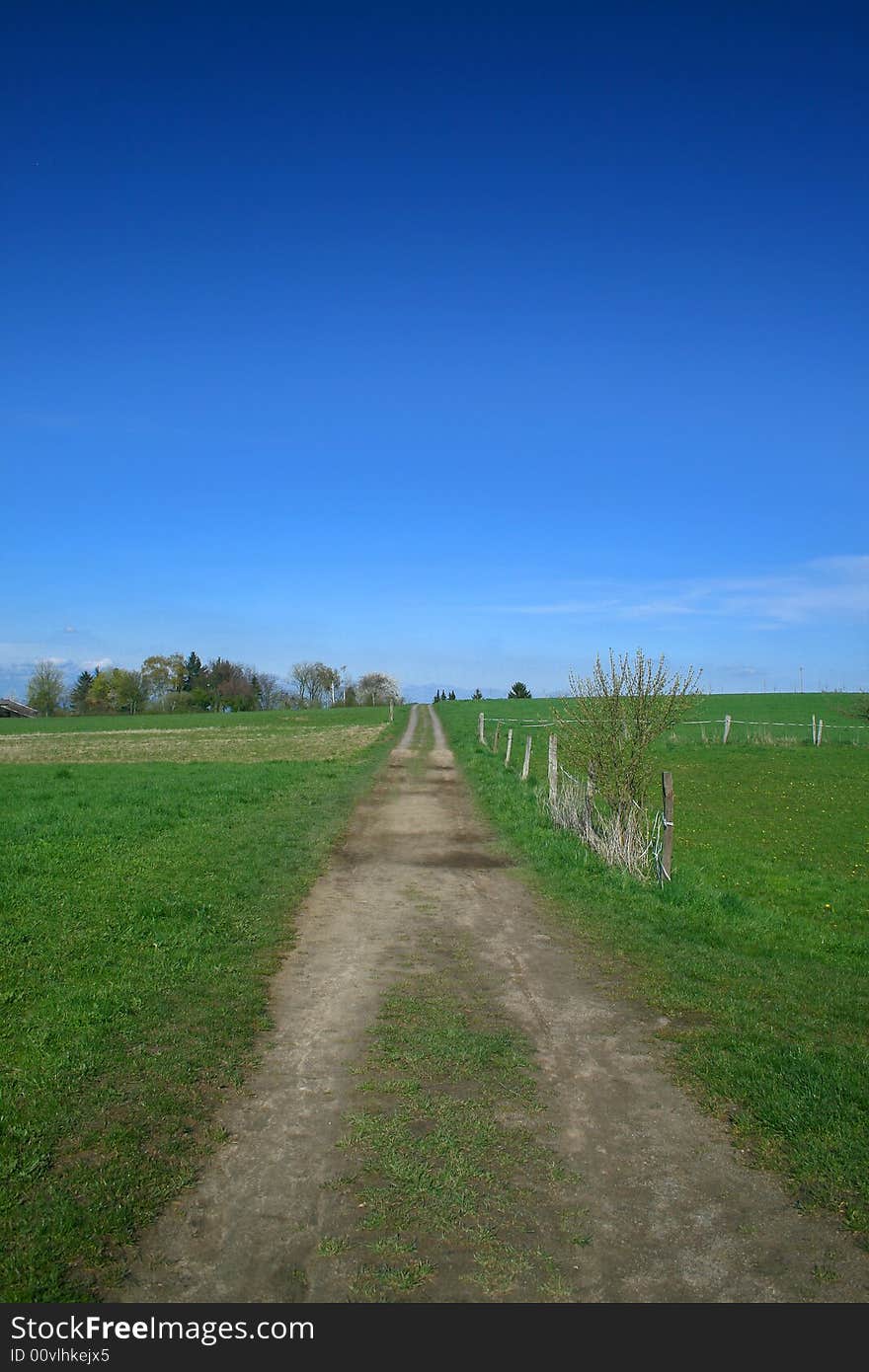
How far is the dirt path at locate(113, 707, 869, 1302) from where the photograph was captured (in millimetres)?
3699

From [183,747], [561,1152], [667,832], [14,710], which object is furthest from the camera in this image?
[14,710]

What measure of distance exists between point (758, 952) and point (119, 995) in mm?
6873

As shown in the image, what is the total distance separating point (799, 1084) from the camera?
222 inches

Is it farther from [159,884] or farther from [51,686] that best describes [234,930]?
[51,686]

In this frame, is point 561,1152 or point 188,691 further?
point 188,691

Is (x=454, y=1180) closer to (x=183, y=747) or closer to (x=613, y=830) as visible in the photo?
(x=613, y=830)

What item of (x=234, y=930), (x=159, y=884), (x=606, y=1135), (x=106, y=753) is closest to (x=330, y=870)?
(x=159, y=884)

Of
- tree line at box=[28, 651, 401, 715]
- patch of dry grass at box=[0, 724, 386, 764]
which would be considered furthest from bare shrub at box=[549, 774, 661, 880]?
tree line at box=[28, 651, 401, 715]

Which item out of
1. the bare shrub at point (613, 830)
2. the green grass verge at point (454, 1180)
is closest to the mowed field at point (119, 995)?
the green grass verge at point (454, 1180)

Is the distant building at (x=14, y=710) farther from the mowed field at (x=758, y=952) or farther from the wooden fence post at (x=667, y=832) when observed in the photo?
the wooden fence post at (x=667, y=832)

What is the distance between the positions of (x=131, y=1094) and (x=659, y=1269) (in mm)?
3510

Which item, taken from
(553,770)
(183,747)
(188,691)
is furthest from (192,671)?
(553,770)

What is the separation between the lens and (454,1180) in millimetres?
4461

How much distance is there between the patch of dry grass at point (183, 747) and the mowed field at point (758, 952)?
62.9 feet
